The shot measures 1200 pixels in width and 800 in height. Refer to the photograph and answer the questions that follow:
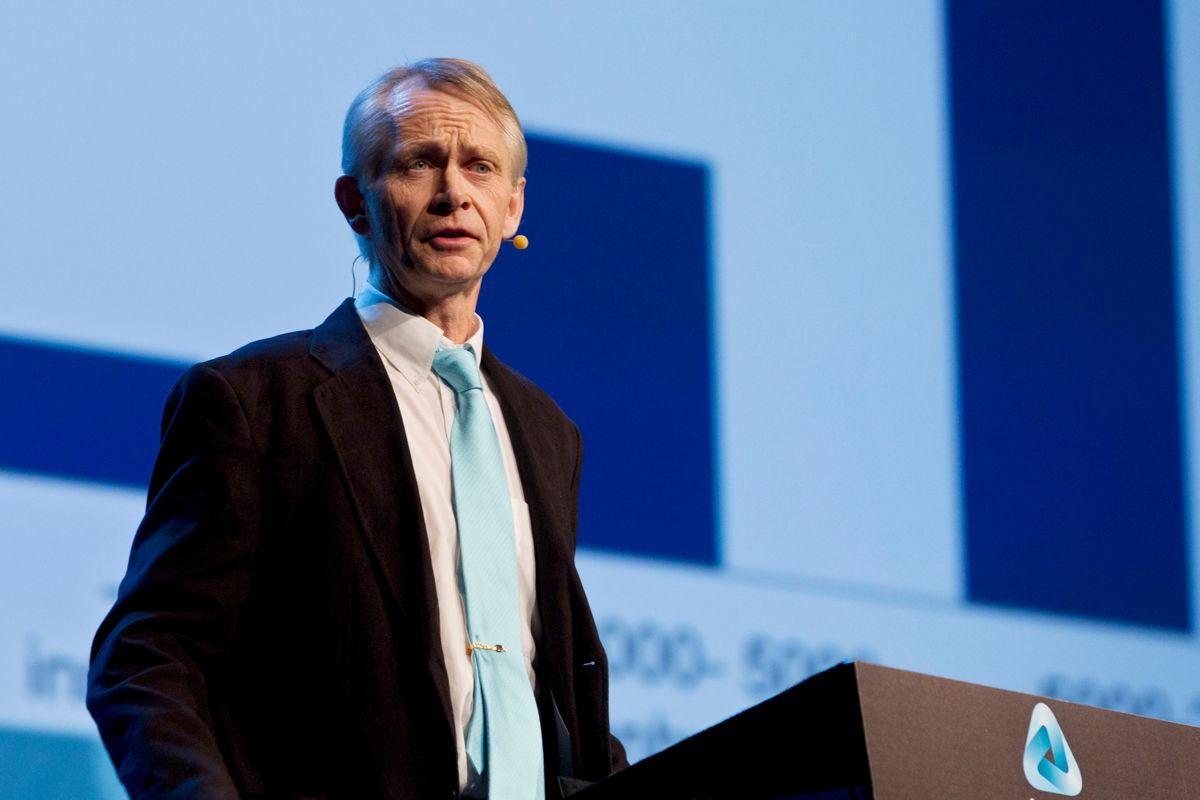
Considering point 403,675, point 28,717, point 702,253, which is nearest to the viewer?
point 403,675

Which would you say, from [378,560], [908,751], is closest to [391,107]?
[378,560]

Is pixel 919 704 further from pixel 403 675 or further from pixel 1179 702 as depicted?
pixel 1179 702

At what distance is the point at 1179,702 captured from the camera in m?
3.50

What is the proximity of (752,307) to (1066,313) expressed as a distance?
860 millimetres

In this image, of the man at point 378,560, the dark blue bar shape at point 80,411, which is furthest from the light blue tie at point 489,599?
the dark blue bar shape at point 80,411

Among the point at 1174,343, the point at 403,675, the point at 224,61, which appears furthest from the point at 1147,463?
the point at 403,675

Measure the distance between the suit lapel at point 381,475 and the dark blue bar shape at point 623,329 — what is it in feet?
3.55

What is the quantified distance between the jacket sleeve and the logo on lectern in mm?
710

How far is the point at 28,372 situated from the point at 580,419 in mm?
997

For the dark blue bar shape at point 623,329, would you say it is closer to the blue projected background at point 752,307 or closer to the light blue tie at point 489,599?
the blue projected background at point 752,307

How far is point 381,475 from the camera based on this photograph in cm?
180

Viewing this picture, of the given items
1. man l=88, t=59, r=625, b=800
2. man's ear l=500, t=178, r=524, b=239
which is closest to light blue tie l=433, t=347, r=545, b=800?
man l=88, t=59, r=625, b=800

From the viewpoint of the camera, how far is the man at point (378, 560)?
1.66 metres

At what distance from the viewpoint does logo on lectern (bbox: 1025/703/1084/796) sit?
4.49 ft
